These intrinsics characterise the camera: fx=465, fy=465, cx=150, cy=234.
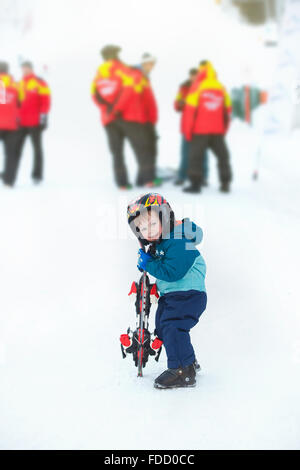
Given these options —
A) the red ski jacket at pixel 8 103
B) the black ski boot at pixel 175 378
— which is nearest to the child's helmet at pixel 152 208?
the black ski boot at pixel 175 378

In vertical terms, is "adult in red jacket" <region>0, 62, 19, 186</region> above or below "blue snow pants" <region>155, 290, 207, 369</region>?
above

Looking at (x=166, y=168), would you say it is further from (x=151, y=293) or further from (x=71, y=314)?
(x=151, y=293)

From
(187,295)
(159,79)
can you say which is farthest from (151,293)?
(159,79)

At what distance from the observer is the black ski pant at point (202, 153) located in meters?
4.39

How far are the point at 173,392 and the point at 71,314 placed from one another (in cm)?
82

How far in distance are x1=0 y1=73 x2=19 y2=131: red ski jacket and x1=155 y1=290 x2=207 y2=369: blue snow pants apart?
3344 millimetres

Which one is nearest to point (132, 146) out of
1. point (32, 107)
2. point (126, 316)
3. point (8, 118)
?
point (32, 107)

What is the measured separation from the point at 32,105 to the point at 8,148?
50 cm

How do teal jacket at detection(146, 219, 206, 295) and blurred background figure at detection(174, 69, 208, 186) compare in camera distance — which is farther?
blurred background figure at detection(174, 69, 208, 186)

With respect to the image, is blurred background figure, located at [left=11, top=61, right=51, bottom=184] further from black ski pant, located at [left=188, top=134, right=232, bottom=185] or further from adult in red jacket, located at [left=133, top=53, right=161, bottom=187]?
black ski pant, located at [left=188, top=134, right=232, bottom=185]

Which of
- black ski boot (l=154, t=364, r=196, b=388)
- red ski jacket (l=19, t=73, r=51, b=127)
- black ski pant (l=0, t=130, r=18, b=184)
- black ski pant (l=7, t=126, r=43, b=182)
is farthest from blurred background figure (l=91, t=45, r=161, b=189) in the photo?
black ski boot (l=154, t=364, r=196, b=388)

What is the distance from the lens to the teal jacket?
1.74m

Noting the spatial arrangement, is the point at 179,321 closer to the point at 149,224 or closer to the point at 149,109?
the point at 149,224

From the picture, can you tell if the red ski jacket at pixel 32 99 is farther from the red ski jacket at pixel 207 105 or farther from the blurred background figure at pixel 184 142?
the red ski jacket at pixel 207 105
